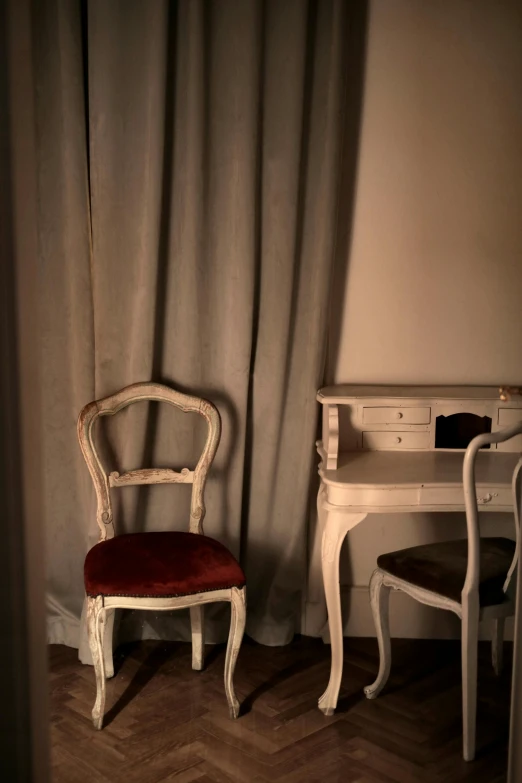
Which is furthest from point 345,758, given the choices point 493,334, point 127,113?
point 127,113

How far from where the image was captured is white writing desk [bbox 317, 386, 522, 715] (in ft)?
8.45

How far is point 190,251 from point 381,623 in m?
1.41

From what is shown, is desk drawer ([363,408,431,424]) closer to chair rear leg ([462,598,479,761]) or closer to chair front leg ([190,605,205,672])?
chair rear leg ([462,598,479,761])

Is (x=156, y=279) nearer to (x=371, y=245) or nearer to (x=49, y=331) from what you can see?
(x=49, y=331)

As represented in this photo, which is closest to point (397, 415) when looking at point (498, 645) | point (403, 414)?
point (403, 414)

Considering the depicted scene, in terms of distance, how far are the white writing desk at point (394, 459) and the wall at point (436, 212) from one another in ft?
0.59

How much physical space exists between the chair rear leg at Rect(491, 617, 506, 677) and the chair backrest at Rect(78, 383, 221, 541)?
108 centimetres

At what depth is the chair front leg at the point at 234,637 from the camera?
102 inches

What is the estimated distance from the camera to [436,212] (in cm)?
306

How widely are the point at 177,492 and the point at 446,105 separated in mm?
1698

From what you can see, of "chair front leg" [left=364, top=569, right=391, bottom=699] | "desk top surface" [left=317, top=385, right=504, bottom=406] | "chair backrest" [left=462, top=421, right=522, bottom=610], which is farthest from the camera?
"desk top surface" [left=317, top=385, right=504, bottom=406]

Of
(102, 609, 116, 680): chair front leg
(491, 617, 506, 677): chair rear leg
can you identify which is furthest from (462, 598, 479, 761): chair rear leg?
(102, 609, 116, 680): chair front leg

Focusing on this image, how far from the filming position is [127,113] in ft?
9.25

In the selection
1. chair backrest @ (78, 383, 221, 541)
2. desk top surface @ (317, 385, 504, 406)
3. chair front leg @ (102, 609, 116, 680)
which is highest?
desk top surface @ (317, 385, 504, 406)
